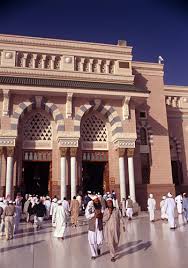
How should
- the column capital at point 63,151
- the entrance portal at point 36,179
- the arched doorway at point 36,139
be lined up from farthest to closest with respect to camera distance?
the entrance portal at point 36,179, the arched doorway at point 36,139, the column capital at point 63,151

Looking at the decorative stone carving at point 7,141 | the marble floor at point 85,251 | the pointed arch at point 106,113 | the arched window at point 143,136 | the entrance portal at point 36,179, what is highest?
the pointed arch at point 106,113

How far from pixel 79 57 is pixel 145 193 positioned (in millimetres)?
9443

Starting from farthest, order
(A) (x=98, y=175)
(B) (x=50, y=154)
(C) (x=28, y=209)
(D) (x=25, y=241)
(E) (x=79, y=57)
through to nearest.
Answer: (A) (x=98, y=175) < (E) (x=79, y=57) < (B) (x=50, y=154) < (C) (x=28, y=209) < (D) (x=25, y=241)

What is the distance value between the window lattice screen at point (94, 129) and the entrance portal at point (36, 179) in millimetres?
3262

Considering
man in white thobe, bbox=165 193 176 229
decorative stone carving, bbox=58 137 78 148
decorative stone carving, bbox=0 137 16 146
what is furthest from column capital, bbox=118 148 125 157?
decorative stone carving, bbox=0 137 16 146

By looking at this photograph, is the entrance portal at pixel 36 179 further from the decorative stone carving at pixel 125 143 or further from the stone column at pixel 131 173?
the stone column at pixel 131 173

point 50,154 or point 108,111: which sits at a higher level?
point 108,111

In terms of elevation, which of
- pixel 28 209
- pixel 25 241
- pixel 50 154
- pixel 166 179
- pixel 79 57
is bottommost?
pixel 25 241

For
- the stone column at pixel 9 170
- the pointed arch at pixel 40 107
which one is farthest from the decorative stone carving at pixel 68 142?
the stone column at pixel 9 170

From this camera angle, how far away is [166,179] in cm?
1817

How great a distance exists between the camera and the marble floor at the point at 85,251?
564 centimetres

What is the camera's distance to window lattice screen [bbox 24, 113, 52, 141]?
1652 cm

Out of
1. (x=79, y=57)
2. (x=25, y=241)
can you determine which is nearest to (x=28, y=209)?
(x=25, y=241)

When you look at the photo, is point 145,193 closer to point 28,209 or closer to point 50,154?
point 50,154
